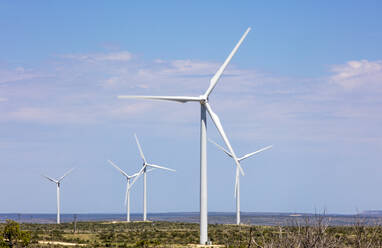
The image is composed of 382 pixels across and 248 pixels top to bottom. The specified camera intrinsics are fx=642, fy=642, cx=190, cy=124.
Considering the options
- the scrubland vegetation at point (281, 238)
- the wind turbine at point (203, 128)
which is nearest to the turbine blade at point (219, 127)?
the wind turbine at point (203, 128)

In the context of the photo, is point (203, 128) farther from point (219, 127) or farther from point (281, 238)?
point (281, 238)

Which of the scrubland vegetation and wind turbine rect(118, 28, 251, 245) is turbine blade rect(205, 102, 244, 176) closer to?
wind turbine rect(118, 28, 251, 245)

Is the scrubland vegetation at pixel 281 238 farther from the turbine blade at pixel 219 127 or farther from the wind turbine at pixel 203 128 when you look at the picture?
the turbine blade at pixel 219 127

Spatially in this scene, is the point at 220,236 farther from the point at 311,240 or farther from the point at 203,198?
the point at 311,240

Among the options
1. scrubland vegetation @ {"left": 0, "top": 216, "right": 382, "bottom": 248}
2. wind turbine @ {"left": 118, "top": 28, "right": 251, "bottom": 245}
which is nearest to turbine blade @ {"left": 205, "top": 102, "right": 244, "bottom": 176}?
wind turbine @ {"left": 118, "top": 28, "right": 251, "bottom": 245}

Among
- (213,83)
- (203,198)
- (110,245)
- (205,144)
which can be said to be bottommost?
(110,245)

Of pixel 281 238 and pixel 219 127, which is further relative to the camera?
pixel 219 127

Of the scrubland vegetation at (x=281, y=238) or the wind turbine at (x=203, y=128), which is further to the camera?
the wind turbine at (x=203, y=128)

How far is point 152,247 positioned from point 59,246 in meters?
12.0

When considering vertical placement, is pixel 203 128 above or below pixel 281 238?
above

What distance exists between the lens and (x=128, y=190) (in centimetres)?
13050

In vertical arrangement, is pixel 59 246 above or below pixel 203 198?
below

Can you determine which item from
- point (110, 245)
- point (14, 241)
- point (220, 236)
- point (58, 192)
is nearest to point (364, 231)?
point (14, 241)

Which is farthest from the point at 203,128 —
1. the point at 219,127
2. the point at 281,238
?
the point at 281,238
